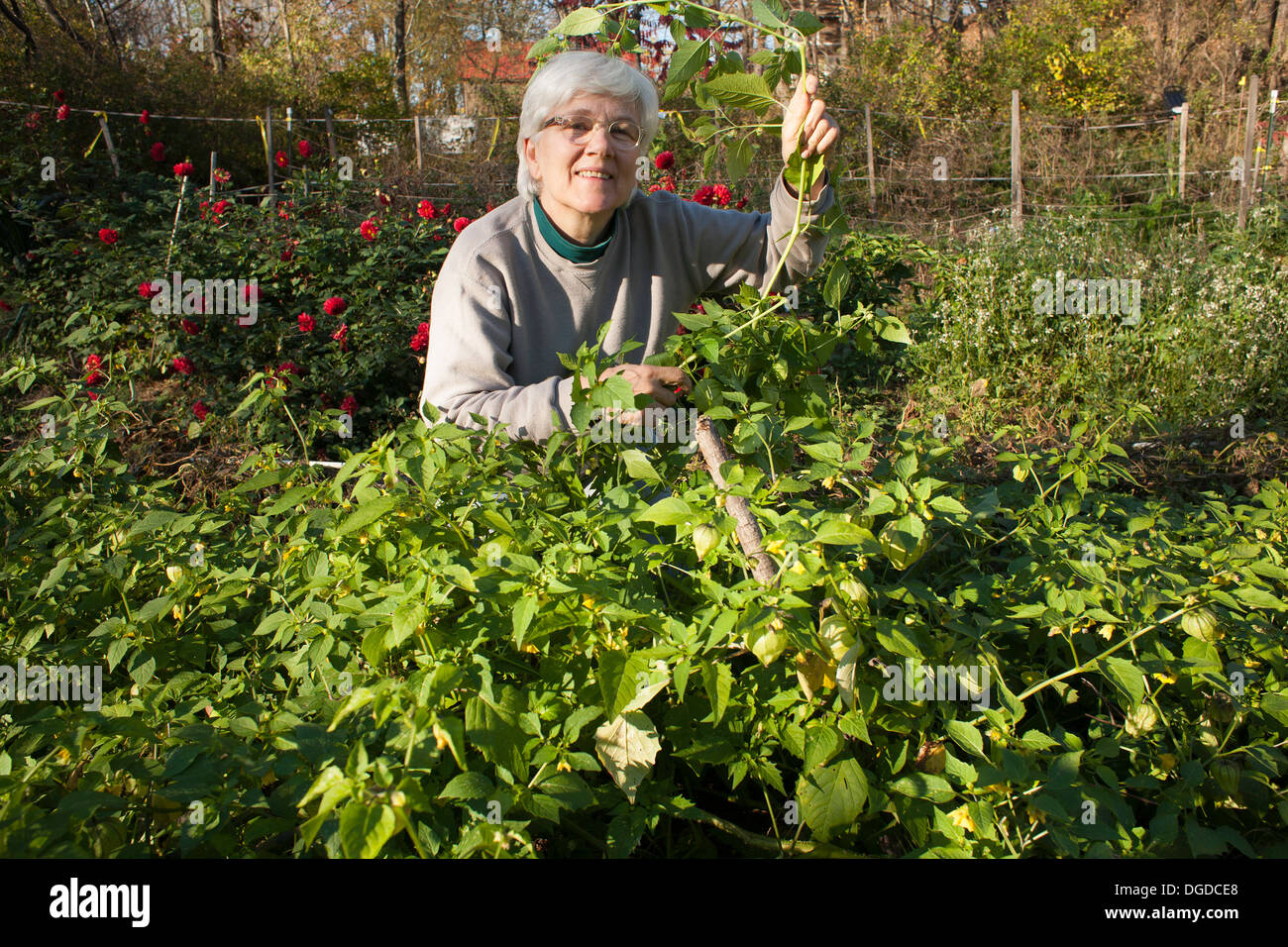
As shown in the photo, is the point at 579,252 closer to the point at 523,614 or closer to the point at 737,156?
the point at 737,156

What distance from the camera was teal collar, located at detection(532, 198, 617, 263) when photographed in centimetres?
212

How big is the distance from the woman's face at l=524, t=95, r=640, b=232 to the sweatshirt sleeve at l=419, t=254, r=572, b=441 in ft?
0.86

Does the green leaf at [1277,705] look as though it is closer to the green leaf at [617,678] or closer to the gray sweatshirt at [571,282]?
the green leaf at [617,678]

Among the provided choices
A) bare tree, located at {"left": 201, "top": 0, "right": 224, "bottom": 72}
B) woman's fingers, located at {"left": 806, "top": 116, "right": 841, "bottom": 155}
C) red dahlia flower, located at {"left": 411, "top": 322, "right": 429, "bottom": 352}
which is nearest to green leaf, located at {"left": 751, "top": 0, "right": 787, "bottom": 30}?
woman's fingers, located at {"left": 806, "top": 116, "right": 841, "bottom": 155}

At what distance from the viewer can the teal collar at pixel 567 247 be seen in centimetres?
212

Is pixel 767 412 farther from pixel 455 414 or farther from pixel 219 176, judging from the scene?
pixel 219 176

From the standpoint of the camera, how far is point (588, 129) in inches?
78.8

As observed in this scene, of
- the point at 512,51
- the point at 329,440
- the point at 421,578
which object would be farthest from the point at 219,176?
the point at 512,51

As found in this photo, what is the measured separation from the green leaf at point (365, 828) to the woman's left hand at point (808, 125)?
4.36 feet

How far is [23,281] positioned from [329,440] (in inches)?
95.9

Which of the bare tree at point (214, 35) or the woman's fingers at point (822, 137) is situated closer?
the woman's fingers at point (822, 137)

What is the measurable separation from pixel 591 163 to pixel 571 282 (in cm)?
29

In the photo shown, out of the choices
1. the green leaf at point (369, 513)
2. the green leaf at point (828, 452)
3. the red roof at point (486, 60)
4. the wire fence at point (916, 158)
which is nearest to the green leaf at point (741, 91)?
the green leaf at point (828, 452)
